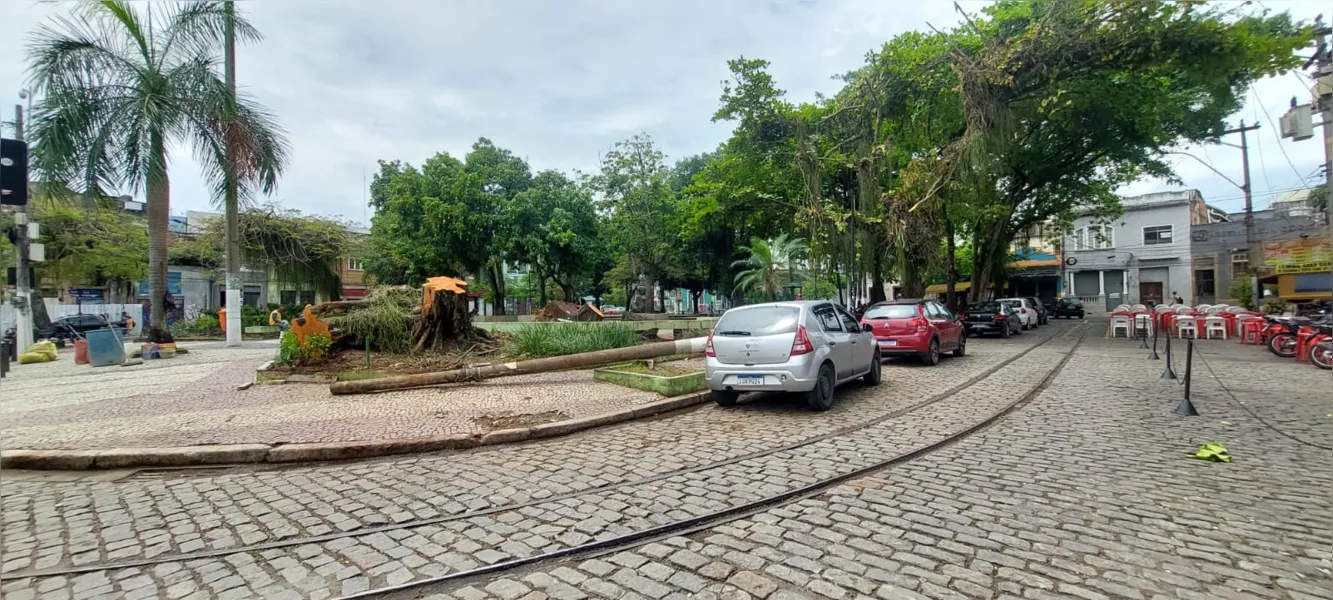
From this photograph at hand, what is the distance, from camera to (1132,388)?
30.2ft

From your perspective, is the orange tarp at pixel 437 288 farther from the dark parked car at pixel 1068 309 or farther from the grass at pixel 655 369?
the dark parked car at pixel 1068 309

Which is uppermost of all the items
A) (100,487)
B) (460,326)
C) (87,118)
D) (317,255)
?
(87,118)

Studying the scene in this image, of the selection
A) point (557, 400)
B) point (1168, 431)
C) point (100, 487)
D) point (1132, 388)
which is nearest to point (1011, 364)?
point (1132, 388)

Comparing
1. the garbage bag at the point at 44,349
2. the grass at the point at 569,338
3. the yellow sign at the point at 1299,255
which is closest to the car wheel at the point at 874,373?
the grass at the point at 569,338

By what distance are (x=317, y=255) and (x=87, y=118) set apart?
46.5ft

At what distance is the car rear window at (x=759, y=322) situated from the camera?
781 cm

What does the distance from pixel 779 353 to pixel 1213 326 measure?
67.9ft

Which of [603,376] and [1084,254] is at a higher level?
[1084,254]

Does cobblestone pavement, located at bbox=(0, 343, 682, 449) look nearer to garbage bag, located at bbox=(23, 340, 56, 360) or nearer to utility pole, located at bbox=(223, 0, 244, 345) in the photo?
garbage bag, located at bbox=(23, 340, 56, 360)

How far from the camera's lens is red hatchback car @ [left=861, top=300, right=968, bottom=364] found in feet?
40.8

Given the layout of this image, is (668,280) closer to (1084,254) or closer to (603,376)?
(603,376)

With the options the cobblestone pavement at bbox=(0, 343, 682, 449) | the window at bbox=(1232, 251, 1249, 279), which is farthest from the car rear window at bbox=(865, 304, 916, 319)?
the window at bbox=(1232, 251, 1249, 279)

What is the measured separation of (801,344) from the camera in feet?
24.8

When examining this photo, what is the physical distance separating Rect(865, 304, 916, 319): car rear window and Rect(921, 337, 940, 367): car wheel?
2.47 feet
